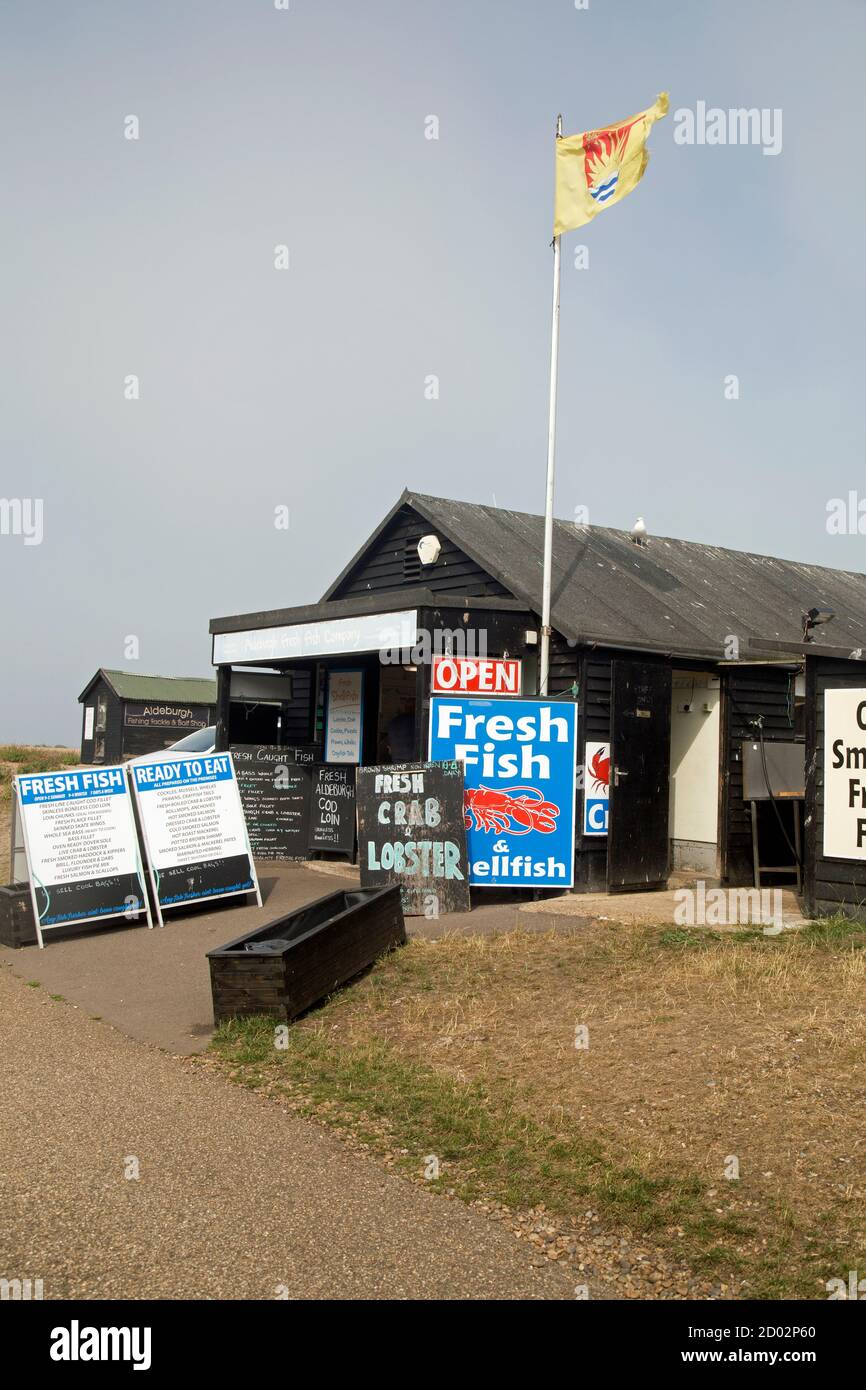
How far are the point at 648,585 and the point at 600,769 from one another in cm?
450

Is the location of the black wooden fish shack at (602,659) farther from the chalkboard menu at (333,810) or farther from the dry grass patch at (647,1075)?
the dry grass patch at (647,1075)

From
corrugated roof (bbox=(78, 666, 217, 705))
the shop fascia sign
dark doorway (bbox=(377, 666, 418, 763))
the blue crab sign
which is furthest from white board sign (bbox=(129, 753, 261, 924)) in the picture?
corrugated roof (bbox=(78, 666, 217, 705))

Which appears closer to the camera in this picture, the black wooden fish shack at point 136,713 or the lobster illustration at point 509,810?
the lobster illustration at point 509,810

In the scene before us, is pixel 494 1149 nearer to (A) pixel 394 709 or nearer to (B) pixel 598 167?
(B) pixel 598 167

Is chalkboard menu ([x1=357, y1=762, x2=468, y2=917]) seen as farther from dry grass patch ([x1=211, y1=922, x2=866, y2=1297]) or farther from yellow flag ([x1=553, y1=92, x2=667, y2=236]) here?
yellow flag ([x1=553, y1=92, x2=667, y2=236])

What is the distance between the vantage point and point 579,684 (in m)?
12.9

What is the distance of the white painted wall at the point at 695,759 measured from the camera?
14.8 metres

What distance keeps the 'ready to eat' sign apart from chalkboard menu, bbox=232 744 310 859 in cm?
442

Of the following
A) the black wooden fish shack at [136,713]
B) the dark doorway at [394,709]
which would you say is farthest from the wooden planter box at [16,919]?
the black wooden fish shack at [136,713]

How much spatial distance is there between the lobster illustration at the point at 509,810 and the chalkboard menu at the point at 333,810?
4.10 meters

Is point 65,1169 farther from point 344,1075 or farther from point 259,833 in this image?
point 259,833

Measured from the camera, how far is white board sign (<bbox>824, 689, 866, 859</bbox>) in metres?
10.2

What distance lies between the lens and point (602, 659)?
517 inches
